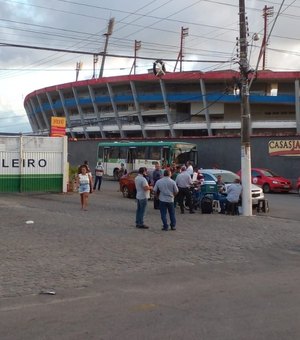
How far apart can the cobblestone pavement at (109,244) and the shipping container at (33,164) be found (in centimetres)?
573

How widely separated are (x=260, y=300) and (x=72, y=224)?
8.52 metres

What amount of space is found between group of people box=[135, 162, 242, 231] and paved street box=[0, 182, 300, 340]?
49 cm

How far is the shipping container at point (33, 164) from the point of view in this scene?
80.1 feet

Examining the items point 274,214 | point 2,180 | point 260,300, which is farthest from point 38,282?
point 2,180

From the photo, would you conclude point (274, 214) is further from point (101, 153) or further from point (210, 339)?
point (101, 153)

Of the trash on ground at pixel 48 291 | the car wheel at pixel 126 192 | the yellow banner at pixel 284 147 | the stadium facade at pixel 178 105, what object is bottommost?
the trash on ground at pixel 48 291

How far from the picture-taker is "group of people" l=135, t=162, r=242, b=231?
554 inches

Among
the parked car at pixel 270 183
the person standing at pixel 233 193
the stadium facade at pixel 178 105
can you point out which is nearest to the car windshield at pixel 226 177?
the person standing at pixel 233 193

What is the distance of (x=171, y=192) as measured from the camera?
46.2 ft

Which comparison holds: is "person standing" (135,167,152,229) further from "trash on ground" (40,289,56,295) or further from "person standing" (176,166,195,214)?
"trash on ground" (40,289,56,295)

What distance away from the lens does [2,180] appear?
24.4 metres

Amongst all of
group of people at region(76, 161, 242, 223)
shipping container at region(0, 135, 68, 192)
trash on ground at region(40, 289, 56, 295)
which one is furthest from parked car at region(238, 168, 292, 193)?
trash on ground at region(40, 289, 56, 295)

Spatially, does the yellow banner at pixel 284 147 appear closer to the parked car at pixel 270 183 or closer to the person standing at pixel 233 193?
the parked car at pixel 270 183

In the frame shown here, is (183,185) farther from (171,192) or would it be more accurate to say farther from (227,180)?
(227,180)
